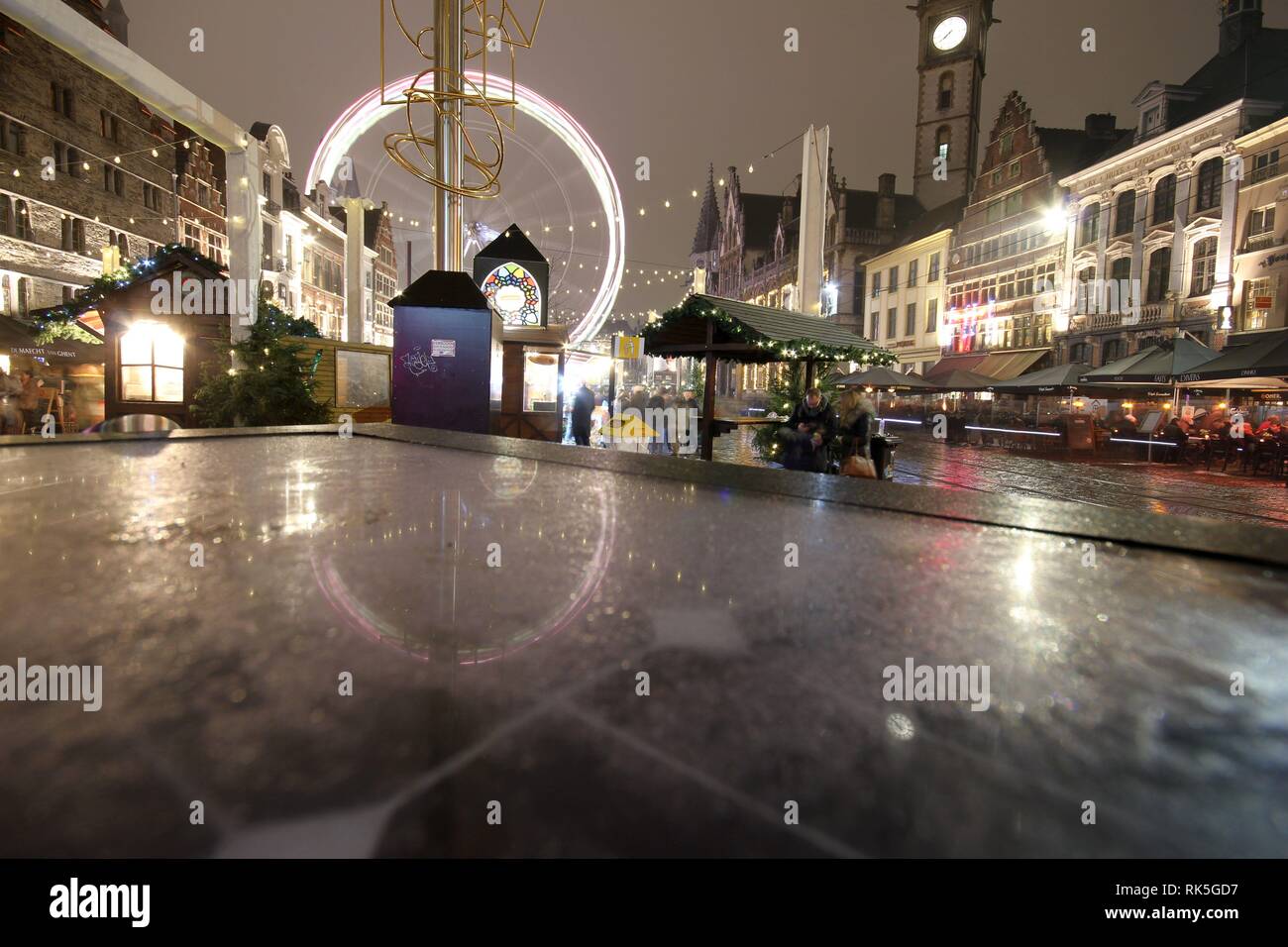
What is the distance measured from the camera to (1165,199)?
24.5 meters

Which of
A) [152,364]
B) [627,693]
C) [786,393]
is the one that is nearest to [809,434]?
[786,393]

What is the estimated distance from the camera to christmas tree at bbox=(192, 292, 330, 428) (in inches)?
429

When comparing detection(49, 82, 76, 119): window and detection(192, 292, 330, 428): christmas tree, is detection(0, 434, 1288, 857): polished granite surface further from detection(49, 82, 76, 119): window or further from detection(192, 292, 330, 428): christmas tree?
detection(49, 82, 76, 119): window

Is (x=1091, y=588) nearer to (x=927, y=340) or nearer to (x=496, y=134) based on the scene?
(x=496, y=134)

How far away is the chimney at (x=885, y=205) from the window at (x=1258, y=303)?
28.9 m

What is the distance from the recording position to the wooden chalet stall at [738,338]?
9.67 meters

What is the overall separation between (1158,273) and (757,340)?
79.8ft

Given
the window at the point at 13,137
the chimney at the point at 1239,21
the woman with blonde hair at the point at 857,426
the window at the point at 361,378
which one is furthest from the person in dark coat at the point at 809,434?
the chimney at the point at 1239,21

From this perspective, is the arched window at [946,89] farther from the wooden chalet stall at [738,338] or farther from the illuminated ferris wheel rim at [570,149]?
the wooden chalet stall at [738,338]

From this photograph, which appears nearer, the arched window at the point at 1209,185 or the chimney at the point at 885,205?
the arched window at the point at 1209,185

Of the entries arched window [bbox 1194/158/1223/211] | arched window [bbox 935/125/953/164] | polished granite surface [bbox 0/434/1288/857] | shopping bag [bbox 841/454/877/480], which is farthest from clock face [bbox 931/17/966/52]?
polished granite surface [bbox 0/434/1288/857]

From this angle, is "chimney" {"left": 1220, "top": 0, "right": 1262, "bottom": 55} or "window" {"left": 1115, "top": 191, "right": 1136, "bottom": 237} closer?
"chimney" {"left": 1220, "top": 0, "right": 1262, "bottom": 55}

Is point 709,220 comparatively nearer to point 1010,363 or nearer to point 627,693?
point 1010,363

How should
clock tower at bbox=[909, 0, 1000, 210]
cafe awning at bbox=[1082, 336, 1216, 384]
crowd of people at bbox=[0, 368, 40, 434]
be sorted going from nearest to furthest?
1. crowd of people at bbox=[0, 368, 40, 434]
2. cafe awning at bbox=[1082, 336, 1216, 384]
3. clock tower at bbox=[909, 0, 1000, 210]
